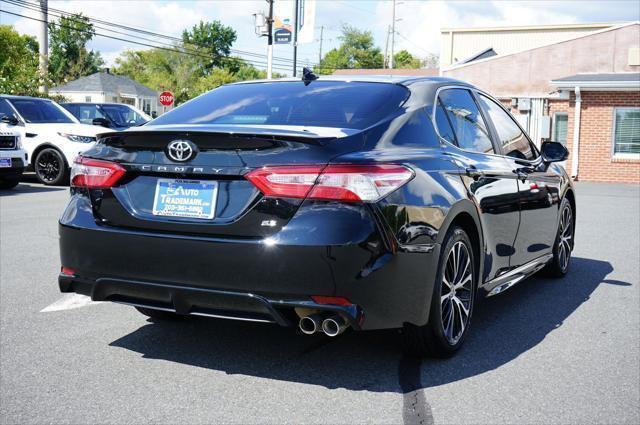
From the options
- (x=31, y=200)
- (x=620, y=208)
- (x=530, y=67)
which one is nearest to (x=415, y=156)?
(x=31, y=200)

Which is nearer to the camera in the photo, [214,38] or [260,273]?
[260,273]

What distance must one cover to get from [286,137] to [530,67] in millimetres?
27056

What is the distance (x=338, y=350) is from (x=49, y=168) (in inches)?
547

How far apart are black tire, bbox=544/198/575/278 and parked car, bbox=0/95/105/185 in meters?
11.7

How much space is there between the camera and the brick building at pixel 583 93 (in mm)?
25484

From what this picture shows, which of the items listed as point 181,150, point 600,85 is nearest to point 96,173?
point 181,150

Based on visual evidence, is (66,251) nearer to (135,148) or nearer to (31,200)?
(135,148)

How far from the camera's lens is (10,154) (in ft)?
48.9

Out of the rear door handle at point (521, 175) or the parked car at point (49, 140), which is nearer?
the rear door handle at point (521, 175)

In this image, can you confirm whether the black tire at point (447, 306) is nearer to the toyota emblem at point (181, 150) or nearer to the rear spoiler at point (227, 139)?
the rear spoiler at point (227, 139)

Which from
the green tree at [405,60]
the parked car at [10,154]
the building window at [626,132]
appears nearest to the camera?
the parked car at [10,154]

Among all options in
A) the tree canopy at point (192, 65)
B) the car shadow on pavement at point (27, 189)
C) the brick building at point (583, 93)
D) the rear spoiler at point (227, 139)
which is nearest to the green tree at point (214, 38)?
the tree canopy at point (192, 65)

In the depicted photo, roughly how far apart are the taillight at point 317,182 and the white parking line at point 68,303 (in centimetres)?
261

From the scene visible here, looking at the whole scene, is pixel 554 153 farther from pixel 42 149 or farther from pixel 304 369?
pixel 42 149
